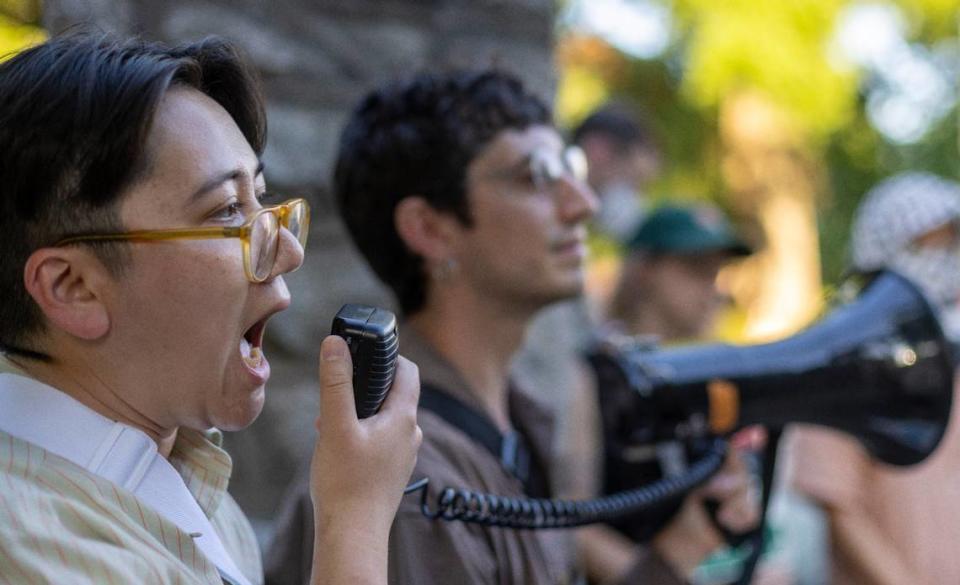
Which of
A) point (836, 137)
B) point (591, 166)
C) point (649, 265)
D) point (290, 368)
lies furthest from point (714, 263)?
point (836, 137)

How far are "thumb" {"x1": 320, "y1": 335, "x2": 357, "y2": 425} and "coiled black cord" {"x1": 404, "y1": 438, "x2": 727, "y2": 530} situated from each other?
29 cm

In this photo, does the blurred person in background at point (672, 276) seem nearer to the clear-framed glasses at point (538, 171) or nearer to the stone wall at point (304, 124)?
the stone wall at point (304, 124)

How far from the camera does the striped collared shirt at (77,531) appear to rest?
1143 millimetres

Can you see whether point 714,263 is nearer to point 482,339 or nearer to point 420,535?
point 482,339

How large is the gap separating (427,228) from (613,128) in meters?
2.91

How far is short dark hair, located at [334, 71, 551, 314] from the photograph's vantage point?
2.38 m

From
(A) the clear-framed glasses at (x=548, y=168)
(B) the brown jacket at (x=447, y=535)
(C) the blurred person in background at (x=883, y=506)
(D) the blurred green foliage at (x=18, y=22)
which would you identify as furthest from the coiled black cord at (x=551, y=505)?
(D) the blurred green foliage at (x=18, y=22)

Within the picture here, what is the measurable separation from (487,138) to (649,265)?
66.6 inches

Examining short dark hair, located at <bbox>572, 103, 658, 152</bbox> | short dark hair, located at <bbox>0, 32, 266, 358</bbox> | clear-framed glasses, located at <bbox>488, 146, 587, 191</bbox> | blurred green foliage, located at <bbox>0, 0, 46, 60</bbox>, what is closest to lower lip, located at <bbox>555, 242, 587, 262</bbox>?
clear-framed glasses, located at <bbox>488, 146, 587, 191</bbox>

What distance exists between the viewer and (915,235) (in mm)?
3676

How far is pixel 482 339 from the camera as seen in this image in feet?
7.58

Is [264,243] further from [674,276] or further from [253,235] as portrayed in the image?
[674,276]

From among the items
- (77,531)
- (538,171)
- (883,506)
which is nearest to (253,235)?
(77,531)

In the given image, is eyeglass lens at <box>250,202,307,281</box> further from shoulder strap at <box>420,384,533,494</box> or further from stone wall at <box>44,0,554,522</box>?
stone wall at <box>44,0,554,522</box>
